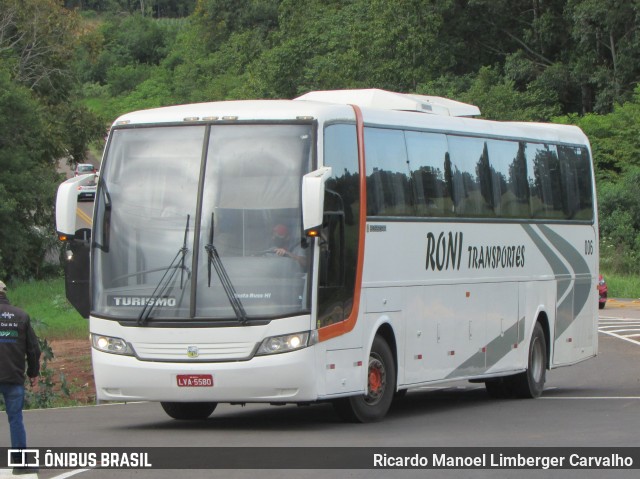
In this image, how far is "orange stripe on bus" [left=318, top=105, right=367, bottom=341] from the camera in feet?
47.9

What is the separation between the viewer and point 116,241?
1466cm

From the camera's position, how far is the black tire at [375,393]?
50.7 ft

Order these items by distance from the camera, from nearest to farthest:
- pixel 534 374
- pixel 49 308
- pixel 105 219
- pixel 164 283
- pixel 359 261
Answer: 1. pixel 164 283
2. pixel 105 219
3. pixel 359 261
4. pixel 534 374
5. pixel 49 308

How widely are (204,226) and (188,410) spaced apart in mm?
2985

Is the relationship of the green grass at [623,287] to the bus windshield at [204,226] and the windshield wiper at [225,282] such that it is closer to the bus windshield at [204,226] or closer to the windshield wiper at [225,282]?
the bus windshield at [204,226]

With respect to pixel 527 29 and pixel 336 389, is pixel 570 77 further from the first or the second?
pixel 336 389

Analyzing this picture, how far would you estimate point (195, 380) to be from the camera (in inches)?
552

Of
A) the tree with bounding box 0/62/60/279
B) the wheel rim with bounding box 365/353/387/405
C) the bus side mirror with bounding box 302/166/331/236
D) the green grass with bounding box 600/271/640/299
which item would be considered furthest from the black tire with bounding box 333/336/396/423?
the green grass with bounding box 600/271/640/299

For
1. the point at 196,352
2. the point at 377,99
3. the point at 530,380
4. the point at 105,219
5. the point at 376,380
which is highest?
the point at 377,99

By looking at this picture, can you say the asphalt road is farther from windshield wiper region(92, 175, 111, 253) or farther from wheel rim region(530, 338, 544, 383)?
windshield wiper region(92, 175, 111, 253)

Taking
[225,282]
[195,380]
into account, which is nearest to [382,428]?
[195,380]

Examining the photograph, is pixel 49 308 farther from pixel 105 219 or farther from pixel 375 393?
pixel 105 219
